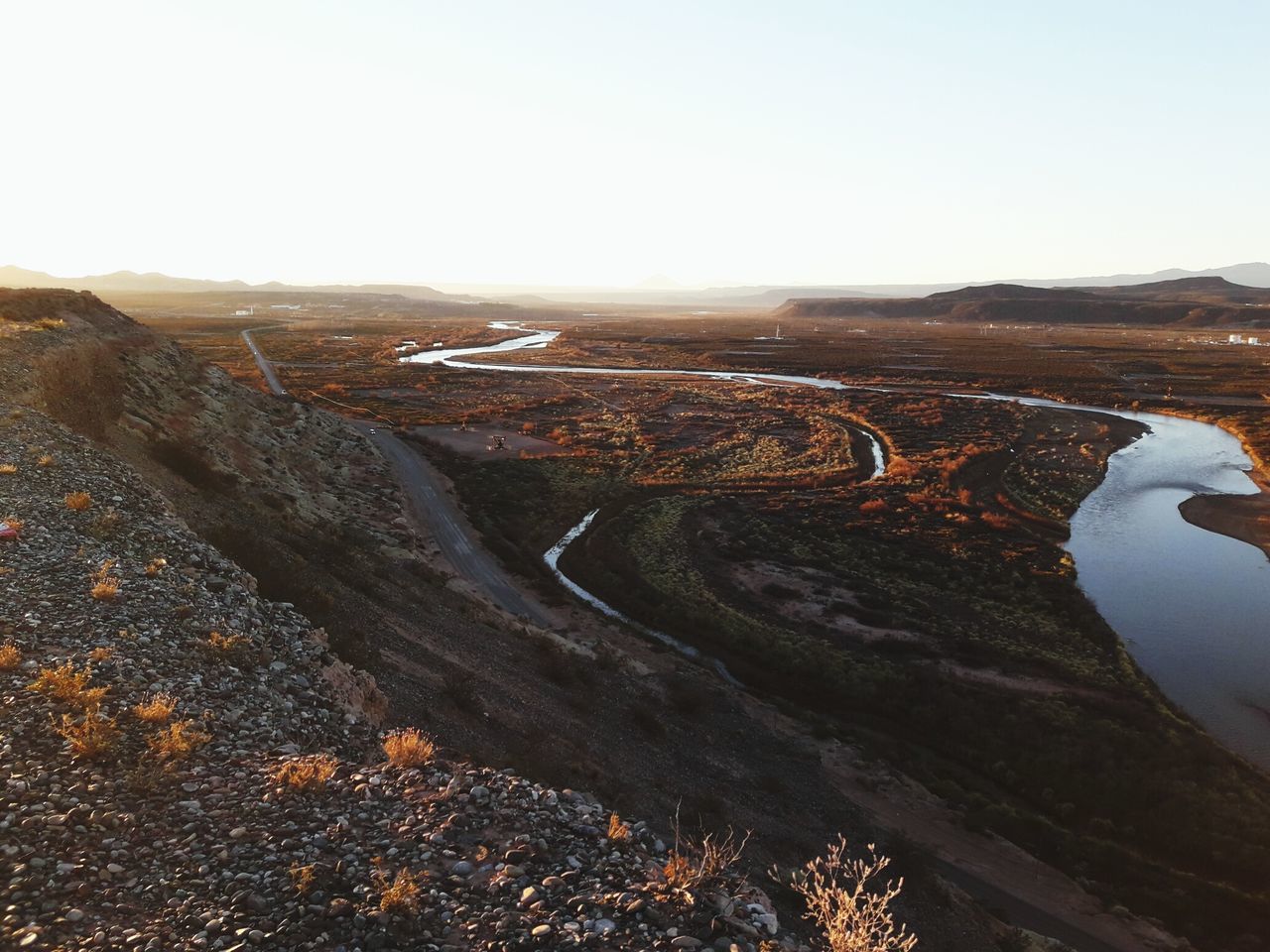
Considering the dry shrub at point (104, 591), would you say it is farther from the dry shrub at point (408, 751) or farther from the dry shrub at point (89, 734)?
the dry shrub at point (408, 751)

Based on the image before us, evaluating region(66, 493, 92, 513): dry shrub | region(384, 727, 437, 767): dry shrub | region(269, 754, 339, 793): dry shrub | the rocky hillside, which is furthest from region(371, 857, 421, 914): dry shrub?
region(66, 493, 92, 513): dry shrub

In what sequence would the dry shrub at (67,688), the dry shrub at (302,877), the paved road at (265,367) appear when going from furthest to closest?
the paved road at (265,367) < the dry shrub at (67,688) < the dry shrub at (302,877)

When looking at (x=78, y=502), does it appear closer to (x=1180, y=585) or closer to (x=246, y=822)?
(x=246, y=822)

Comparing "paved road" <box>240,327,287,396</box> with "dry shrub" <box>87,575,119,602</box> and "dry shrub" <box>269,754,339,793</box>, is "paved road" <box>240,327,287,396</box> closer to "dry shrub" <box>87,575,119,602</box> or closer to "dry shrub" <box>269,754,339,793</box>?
"dry shrub" <box>87,575,119,602</box>

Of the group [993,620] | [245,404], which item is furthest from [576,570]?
[245,404]

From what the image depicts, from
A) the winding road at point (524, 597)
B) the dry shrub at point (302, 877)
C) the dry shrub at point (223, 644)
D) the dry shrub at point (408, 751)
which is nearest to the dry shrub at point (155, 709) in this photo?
the dry shrub at point (223, 644)

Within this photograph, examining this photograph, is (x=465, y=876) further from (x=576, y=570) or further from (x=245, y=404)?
(x=245, y=404)
